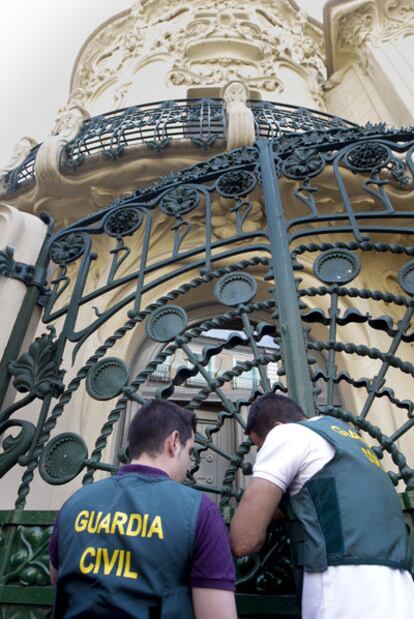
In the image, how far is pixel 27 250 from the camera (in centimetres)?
261

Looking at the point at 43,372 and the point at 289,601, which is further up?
the point at 43,372

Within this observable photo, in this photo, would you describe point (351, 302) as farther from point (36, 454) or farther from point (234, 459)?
point (36, 454)

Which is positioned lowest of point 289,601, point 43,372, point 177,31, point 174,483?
point 289,601

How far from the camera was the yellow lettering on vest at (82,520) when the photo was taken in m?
1.08

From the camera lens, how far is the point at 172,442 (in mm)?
1289

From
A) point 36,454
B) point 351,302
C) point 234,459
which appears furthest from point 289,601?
point 351,302

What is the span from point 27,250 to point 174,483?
1.92m

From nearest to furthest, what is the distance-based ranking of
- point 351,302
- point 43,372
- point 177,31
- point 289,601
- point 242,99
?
point 289,601, point 43,372, point 351,302, point 242,99, point 177,31

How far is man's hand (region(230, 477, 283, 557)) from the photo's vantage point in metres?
1.16

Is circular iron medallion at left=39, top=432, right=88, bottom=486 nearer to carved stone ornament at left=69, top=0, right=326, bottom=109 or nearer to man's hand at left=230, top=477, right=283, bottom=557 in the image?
man's hand at left=230, top=477, right=283, bottom=557

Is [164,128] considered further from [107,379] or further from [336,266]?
[107,379]

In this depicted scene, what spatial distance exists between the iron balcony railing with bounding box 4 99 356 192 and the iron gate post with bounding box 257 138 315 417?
9.14 feet

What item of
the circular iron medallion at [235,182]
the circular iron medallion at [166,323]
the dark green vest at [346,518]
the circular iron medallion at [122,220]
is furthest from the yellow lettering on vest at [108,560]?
the circular iron medallion at [235,182]

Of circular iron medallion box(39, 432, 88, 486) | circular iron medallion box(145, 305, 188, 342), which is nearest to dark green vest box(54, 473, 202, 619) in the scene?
circular iron medallion box(39, 432, 88, 486)
